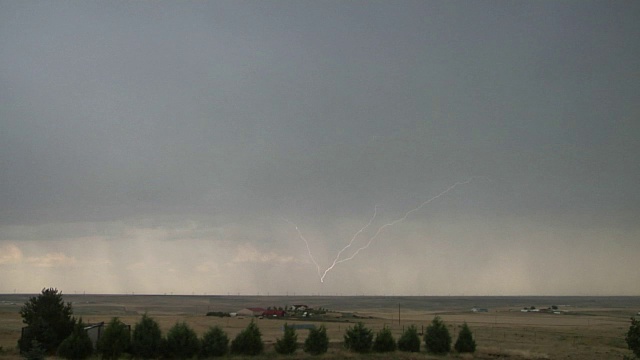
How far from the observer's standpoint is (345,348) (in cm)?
4250

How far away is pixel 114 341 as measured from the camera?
118ft

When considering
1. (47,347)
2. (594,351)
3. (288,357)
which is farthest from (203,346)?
(594,351)

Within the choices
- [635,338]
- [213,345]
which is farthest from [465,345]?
[213,345]

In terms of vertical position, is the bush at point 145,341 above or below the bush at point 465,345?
above

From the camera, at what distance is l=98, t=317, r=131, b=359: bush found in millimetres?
35344

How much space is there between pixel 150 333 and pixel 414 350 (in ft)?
63.0

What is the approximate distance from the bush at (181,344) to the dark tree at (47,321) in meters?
7.34

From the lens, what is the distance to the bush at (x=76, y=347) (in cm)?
3459

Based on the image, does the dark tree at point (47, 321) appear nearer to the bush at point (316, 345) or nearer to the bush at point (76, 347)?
the bush at point (76, 347)

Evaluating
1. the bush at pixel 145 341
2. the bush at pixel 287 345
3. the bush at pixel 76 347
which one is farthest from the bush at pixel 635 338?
the bush at pixel 76 347

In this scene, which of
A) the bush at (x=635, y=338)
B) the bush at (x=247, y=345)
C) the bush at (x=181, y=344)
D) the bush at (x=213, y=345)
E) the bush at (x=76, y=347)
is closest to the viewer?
the bush at (x=635, y=338)

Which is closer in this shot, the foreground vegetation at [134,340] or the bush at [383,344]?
the foreground vegetation at [134,340]

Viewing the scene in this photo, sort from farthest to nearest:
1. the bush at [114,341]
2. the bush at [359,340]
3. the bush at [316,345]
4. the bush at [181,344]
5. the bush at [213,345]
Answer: the bush at [359,340], the bush at [316,345], the bush at [213,345], the bush at [181,344], the bush at [114,341]

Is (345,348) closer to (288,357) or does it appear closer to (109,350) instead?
(288,357)
